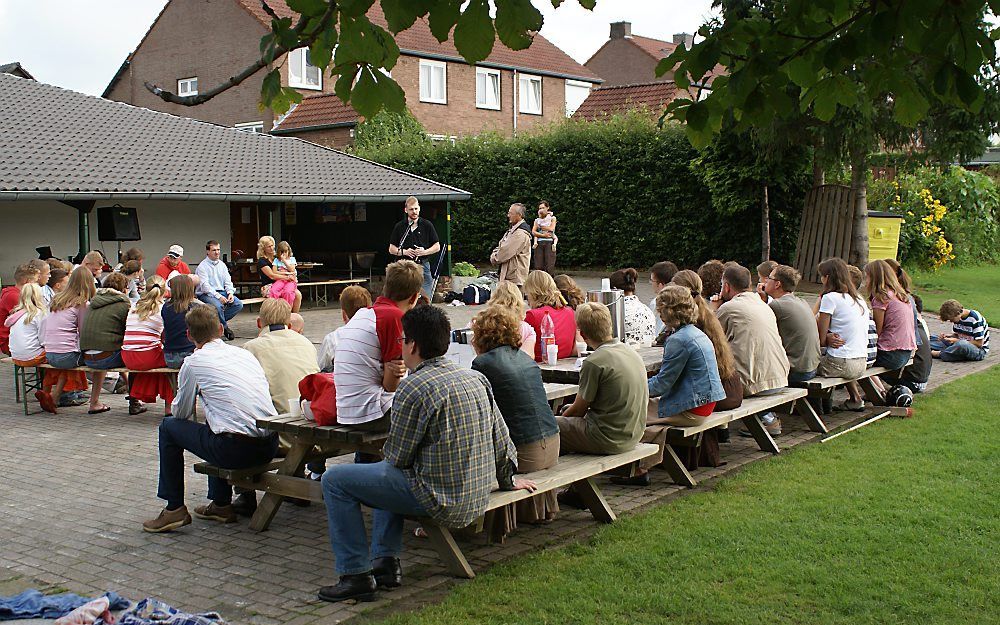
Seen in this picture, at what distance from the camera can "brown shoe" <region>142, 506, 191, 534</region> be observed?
618 cm

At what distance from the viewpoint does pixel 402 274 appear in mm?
6027

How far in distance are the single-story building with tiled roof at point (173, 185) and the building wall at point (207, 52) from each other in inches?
430

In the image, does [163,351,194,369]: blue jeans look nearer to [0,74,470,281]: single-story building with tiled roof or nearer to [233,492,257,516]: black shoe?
[233,492,257,516]: black shoe

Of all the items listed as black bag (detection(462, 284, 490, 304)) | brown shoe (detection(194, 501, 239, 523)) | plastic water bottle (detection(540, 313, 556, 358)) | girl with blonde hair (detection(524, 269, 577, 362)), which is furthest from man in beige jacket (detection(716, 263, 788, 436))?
black bag (detection(462, 284, 490, 304))

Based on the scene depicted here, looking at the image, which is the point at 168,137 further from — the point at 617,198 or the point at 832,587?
the point at 832,587

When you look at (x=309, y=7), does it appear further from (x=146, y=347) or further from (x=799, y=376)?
(x=146, y=347)

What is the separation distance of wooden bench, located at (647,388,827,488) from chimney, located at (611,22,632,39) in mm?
48428

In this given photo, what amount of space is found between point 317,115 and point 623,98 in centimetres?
1166

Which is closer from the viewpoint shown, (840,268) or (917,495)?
(917,495)

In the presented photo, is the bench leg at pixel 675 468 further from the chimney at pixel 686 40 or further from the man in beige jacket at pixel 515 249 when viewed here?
the man in beige jacket at pixel 515 249

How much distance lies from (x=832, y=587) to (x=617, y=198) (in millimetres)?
21290

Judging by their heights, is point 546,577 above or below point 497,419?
below

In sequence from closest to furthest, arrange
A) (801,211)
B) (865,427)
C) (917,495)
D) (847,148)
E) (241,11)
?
1. (917,495)
2. (865,427)
3. (847,148)
4. (801,211)
5. (241,11)

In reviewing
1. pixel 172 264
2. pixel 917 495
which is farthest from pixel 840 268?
pixel 172 264
